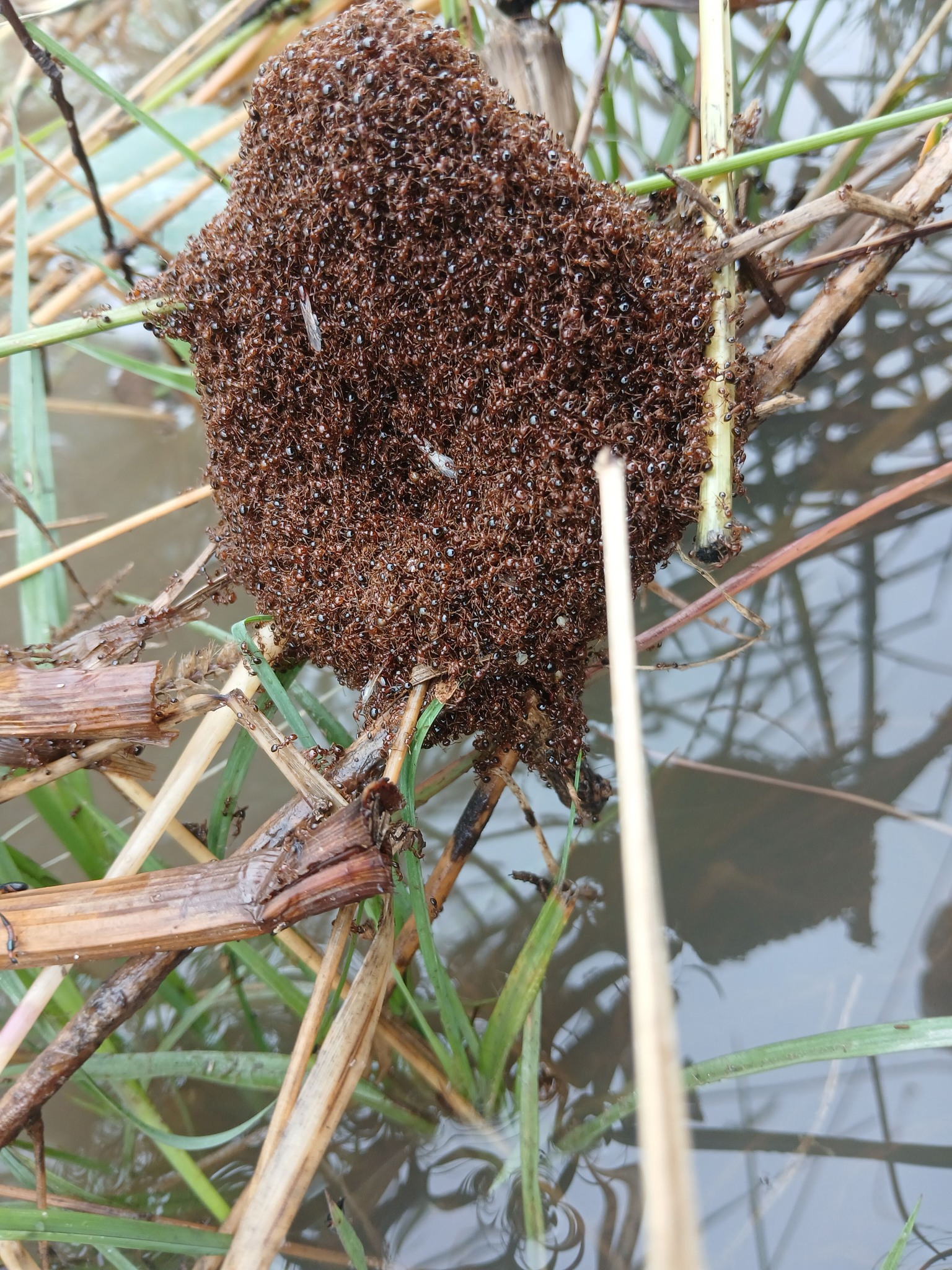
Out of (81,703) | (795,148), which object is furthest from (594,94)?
(81,703)

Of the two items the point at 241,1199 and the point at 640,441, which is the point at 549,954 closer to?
the point at 241,1199

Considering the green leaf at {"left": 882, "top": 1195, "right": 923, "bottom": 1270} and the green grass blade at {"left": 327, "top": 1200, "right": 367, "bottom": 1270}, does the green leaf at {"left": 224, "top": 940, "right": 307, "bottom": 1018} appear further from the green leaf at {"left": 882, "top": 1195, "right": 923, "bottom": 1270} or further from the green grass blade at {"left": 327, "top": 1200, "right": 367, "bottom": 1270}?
the green leaf at {"left": 882, "top": 1195, "right": 923, "bottom": 1270}

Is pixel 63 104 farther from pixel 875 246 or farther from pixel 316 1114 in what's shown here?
pixel 316 1114

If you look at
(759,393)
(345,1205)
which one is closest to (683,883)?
(345,1205)

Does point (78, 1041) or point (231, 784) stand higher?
point (231, 784)

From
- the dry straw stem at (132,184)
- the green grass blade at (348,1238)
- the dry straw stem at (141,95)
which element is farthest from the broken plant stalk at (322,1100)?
the dry straw stem at (141,95)

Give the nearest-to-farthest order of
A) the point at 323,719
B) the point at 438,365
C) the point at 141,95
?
the point at 438,365 < the point at 323,719 < the point at 141,95
